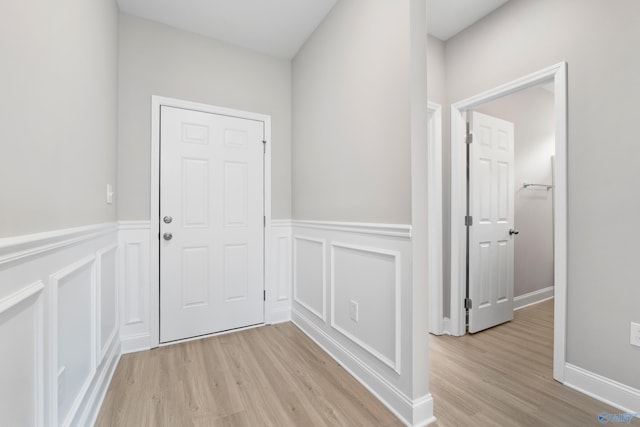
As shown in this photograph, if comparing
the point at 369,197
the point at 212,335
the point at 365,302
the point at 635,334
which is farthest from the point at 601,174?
the point at 212,335

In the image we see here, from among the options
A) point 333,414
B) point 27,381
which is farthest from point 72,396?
point 333,414

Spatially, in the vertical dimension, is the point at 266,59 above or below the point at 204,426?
above

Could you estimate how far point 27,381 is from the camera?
2.59 feet

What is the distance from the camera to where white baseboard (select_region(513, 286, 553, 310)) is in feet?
9.98

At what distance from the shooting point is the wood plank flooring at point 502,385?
142 cm

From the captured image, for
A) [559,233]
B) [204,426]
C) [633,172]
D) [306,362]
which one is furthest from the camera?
[306,362]

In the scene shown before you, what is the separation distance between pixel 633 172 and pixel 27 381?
8.90 feet

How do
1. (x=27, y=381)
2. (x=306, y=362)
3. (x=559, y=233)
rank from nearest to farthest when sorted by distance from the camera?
(x=27, y=381)
(x=559, y=233)
(x=306, y=362)

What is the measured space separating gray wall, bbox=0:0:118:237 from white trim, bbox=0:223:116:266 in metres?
0.03

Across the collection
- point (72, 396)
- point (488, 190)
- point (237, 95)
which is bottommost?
point (72, 396)

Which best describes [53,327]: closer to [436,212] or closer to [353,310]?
[353,310]

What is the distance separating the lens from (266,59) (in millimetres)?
2711

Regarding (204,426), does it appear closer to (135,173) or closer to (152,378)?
(152,378)

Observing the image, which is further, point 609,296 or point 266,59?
point 266,59
